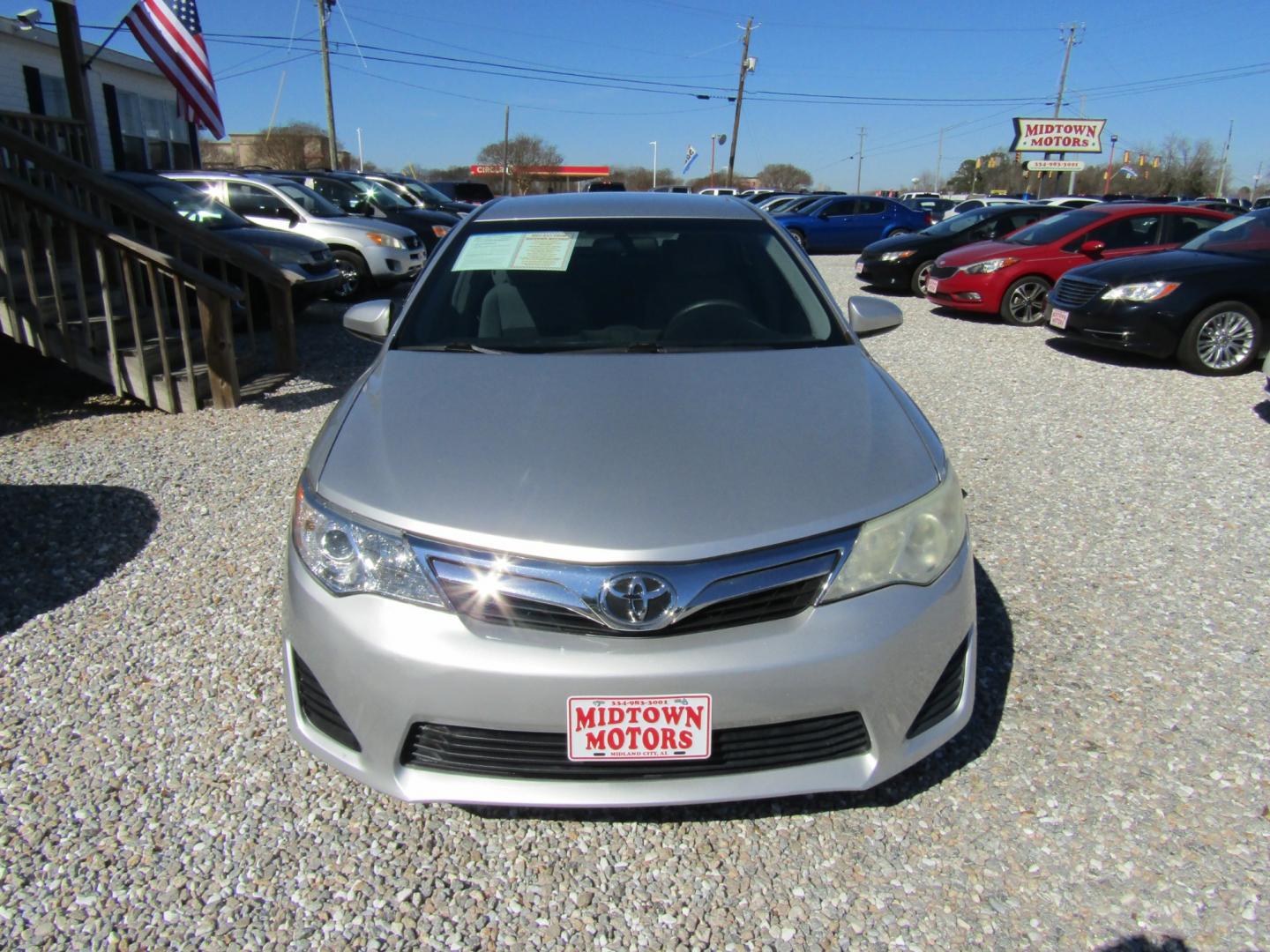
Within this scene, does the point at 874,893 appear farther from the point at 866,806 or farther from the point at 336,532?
the point at 336,532

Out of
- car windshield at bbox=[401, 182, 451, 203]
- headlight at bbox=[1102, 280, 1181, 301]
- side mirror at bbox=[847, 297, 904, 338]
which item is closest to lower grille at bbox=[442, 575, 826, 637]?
side mirror at bbox=[847, 297, 904, 338]

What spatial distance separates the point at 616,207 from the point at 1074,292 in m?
6.89

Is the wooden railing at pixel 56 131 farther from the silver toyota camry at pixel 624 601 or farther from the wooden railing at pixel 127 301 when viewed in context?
the silver toyota camry at pixel 624 601

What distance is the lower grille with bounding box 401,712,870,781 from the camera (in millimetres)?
1955

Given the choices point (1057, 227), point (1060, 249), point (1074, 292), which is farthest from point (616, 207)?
point (1057, 227)

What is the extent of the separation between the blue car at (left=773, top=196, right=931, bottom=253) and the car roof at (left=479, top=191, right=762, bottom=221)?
17679 millimetres

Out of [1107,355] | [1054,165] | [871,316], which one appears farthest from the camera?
[1054,165]

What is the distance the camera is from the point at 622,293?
3.28 meters

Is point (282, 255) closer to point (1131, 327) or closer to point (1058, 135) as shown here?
point (1131, 327)

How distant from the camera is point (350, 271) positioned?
37.4 ft

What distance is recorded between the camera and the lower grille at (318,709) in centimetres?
208

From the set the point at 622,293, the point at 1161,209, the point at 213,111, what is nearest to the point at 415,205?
the point at 213,111

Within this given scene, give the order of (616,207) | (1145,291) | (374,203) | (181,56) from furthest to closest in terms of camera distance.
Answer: (374,203) < (181,56) < (1145,291) < (616,207)

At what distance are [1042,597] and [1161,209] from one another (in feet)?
29.9
